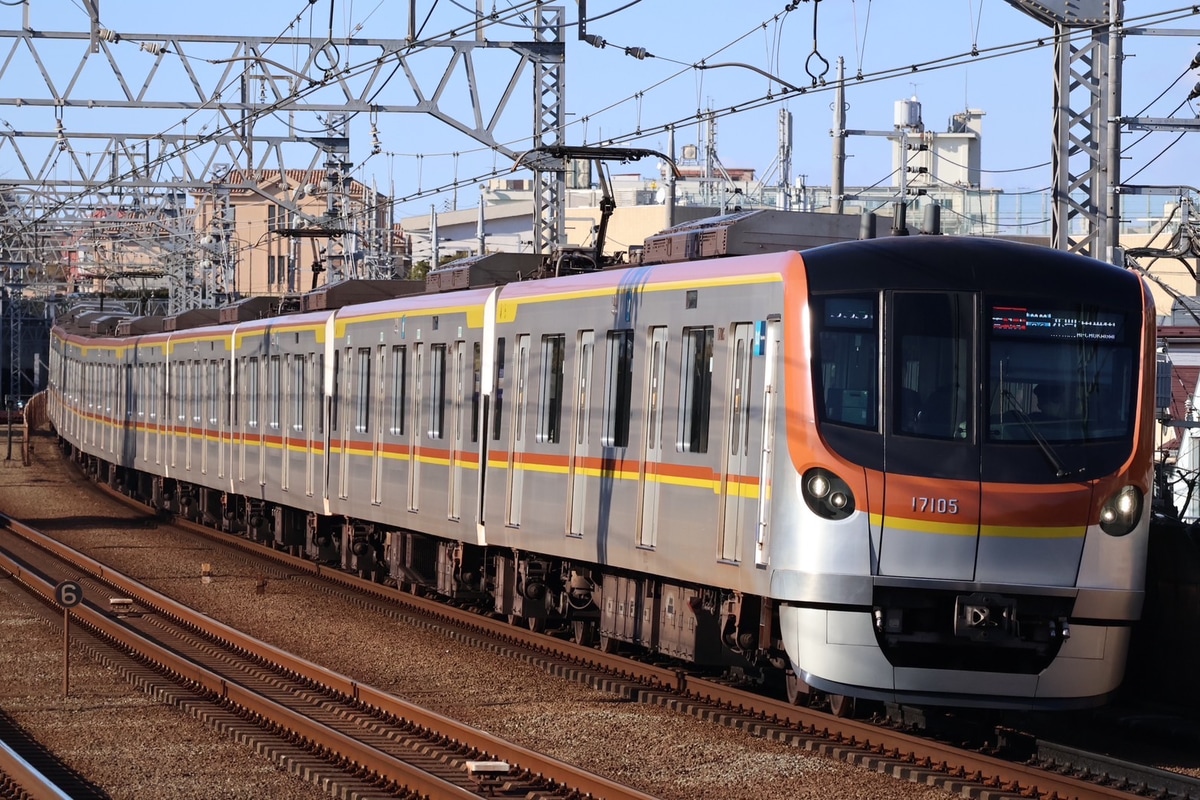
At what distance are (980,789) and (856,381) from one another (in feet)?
7.72

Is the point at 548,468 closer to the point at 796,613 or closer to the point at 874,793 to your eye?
the point at 796,613

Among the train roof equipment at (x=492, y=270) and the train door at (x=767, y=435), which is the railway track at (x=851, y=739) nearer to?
the train door at (x=767, y=435)

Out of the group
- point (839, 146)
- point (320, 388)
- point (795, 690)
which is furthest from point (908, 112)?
point (795, 690)

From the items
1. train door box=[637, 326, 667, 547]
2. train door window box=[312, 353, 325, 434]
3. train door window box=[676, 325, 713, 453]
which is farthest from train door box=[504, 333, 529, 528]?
train door window box=[312, 353, 325, 434]

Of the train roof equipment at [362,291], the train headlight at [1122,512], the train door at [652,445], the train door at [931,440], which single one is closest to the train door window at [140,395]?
the train roof equipment at [362,291]

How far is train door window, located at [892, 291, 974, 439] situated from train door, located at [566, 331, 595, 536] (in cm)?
362

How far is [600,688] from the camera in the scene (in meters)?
12.3

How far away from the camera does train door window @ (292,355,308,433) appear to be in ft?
69.3

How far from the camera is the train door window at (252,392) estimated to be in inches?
933

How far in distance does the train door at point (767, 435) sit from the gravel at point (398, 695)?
47.3 inches

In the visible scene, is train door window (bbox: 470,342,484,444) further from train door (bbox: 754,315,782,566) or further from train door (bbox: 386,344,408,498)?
train door (bbox: 754,315,782,566)

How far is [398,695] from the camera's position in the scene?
12.1m

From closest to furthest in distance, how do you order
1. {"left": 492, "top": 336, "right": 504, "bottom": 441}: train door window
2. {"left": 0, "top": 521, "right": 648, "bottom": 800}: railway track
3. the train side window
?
{"left": 0, "top": 521, "right": 648, "bottom": 800}: railway track
{"left": 492, "top": 336, "right": 504, "bottom": 441}: train door window
the train side window

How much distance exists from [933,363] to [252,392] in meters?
15.7
